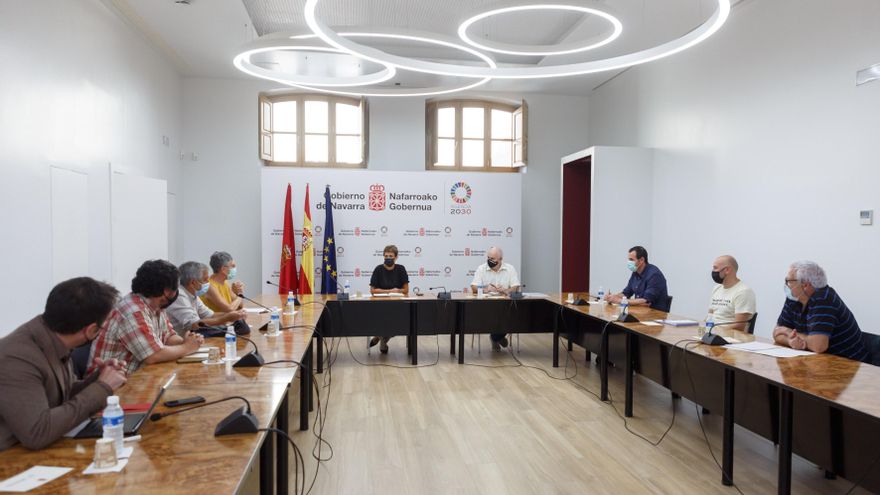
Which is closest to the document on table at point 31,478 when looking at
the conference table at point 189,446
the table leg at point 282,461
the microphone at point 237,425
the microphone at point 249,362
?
the conference table at point 189,446

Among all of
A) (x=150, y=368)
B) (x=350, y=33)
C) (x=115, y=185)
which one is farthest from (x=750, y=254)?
(x=115, y=185)

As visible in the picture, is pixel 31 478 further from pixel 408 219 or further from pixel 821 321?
pixel 408 219

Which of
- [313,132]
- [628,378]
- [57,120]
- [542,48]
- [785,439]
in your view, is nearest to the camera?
[785,439]

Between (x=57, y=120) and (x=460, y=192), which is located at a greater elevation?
(x=57, y=120)

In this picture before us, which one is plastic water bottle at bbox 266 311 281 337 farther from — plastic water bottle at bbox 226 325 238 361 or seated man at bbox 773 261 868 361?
seated man at bbox 773 261 868 361

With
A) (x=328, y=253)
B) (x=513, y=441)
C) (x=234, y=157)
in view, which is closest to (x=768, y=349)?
(x=513, y=441)

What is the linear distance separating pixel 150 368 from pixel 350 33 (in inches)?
124

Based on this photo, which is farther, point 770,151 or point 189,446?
point 770,151

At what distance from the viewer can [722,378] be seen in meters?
3.03

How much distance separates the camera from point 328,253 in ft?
23.7

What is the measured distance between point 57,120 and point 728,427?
5.17 m

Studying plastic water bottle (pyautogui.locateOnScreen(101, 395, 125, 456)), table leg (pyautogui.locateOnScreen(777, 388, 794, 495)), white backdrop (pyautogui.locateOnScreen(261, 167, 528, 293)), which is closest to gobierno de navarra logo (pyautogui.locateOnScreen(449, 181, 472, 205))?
white backdrop (pyautogui.locateOnScreen(261, 167, 528, 293))

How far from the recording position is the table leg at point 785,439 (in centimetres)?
237

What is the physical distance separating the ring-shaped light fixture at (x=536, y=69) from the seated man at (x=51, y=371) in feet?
7.75
